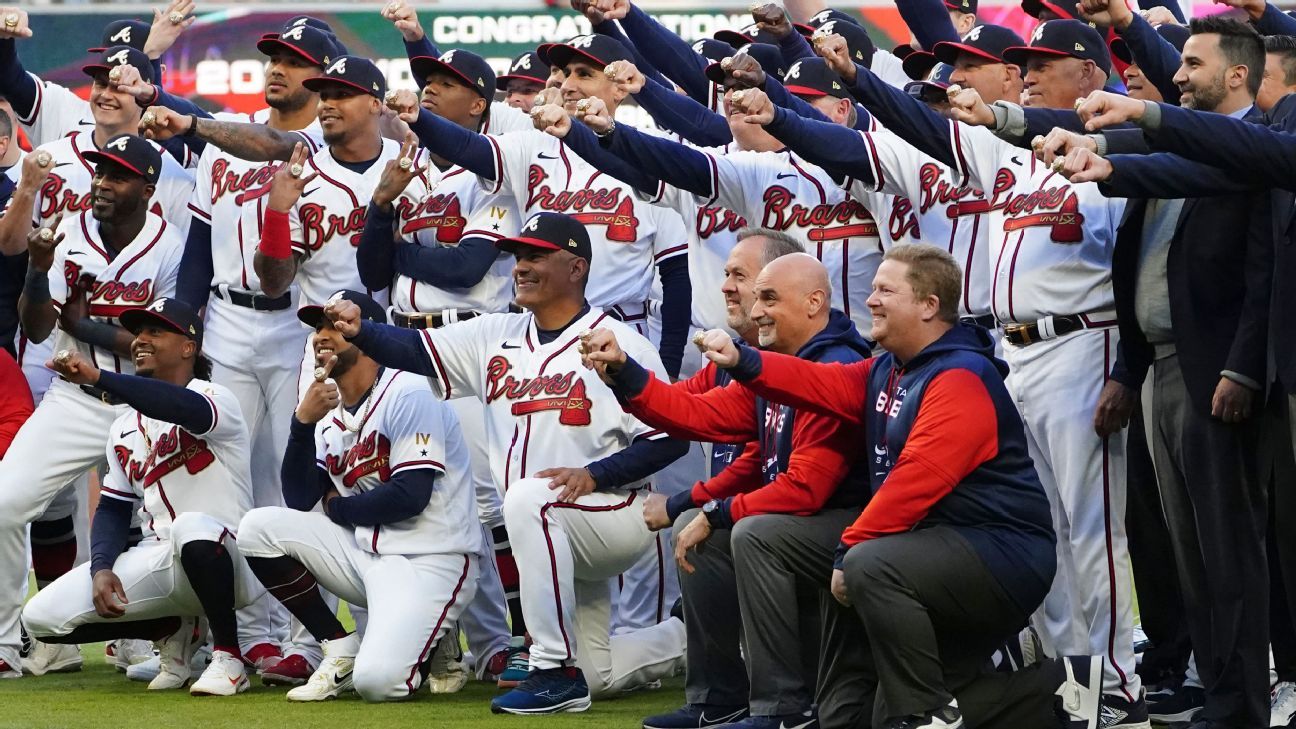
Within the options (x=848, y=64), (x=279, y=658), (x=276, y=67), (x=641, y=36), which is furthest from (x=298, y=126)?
(x=848, y=64)

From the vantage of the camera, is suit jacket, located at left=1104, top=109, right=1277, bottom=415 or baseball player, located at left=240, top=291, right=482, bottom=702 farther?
baseball player, located at left=240, top=291, right=482, bottom=702

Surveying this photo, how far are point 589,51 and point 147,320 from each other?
1898 mm

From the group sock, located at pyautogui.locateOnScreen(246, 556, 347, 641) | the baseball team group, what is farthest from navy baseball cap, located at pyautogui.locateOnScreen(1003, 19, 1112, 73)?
sock, located at pyautogui.locateOnScreen(246, 556, 347, 641)

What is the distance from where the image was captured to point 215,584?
6020 mm

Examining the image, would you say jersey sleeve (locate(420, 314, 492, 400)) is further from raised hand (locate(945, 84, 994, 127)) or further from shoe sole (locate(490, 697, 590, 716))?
raised hand (locate(945, 84, 994, 127))

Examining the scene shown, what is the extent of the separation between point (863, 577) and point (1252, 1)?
1.79 metres

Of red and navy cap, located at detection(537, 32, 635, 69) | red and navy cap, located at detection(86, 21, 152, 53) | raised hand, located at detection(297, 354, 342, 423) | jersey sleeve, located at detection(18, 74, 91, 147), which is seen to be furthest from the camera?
red and navy cap, located at detection(86, 21, 152, 53)

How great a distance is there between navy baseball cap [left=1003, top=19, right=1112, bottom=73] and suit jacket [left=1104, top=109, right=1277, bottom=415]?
0.97 metres

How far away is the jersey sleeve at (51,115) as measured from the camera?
25.6ft

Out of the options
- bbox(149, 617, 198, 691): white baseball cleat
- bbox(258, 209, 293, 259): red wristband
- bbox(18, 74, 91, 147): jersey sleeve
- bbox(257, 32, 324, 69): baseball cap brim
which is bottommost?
bbox(149, 617, 198, 691): white baseball cleat

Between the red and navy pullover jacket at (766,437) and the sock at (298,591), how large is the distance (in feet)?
4.43

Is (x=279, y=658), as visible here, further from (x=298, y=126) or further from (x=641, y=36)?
(x=641, y=36)

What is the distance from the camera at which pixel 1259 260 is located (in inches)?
179

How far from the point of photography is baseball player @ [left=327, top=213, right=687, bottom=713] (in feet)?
18.5
